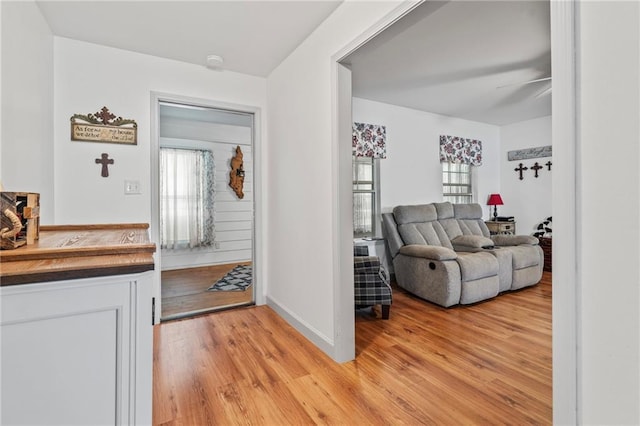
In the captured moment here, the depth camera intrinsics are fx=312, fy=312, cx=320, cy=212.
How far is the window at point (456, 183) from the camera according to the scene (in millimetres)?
4953

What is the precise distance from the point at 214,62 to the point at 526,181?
5039 mm

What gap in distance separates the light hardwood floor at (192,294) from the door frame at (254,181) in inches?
10.8

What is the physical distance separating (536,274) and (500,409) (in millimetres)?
2826

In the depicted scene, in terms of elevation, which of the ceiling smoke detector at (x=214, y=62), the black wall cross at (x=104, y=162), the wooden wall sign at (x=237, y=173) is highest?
the ceiling smoke detector at (x=214, y=62)

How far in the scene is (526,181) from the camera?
5180 millimetres

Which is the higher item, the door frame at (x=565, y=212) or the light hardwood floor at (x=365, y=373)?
A: the door frame at (x=565, y=212)

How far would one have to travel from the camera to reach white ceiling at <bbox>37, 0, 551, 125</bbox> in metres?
2.10

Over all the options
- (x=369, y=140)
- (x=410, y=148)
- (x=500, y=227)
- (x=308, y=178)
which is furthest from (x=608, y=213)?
(x=500, y=227)

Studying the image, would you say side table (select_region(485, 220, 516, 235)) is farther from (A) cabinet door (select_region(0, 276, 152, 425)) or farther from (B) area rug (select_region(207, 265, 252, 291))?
(A) cabinet door (select_region(0, 276, 152, 425))

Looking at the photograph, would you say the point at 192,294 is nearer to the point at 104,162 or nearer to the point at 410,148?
the point at 104,162

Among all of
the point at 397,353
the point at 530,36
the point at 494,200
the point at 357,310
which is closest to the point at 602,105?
the point at 397,353

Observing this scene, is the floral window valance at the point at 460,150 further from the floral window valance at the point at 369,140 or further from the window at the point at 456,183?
the floral window valance at the point at 369,140

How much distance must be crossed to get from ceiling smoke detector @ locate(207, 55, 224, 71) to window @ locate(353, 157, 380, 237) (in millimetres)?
2007

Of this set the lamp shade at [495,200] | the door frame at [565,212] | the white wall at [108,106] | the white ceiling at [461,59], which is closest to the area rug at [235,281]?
the white wall at [108,106]
